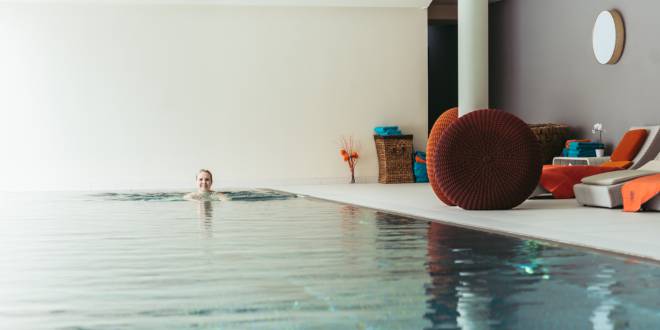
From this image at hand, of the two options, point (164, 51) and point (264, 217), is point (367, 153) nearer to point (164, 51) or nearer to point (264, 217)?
point (164, 51)

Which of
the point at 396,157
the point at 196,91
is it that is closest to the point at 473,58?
the point at 396,157

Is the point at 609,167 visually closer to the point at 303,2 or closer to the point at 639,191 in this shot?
the point at 639,191

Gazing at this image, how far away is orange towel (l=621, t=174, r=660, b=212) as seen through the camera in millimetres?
7168

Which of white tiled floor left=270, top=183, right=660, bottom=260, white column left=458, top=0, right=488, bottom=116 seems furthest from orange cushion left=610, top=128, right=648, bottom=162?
white column left=458, top=0, right=488, bottom=116

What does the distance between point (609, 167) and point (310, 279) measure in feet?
20.3

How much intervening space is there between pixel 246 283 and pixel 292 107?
10048 mm

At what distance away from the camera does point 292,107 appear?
13.5m

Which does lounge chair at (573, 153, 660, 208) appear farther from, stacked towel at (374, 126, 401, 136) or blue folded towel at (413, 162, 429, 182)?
stacked towel at (374, 126, 401, 136)

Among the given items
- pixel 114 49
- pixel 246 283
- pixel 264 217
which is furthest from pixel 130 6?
pixel 246 283

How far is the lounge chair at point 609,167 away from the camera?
349 inches

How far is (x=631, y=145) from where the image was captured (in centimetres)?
953

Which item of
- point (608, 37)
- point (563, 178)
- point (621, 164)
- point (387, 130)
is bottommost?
point (563, 178)

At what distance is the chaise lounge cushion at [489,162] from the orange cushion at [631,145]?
235cm

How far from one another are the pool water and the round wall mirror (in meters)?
5.60
